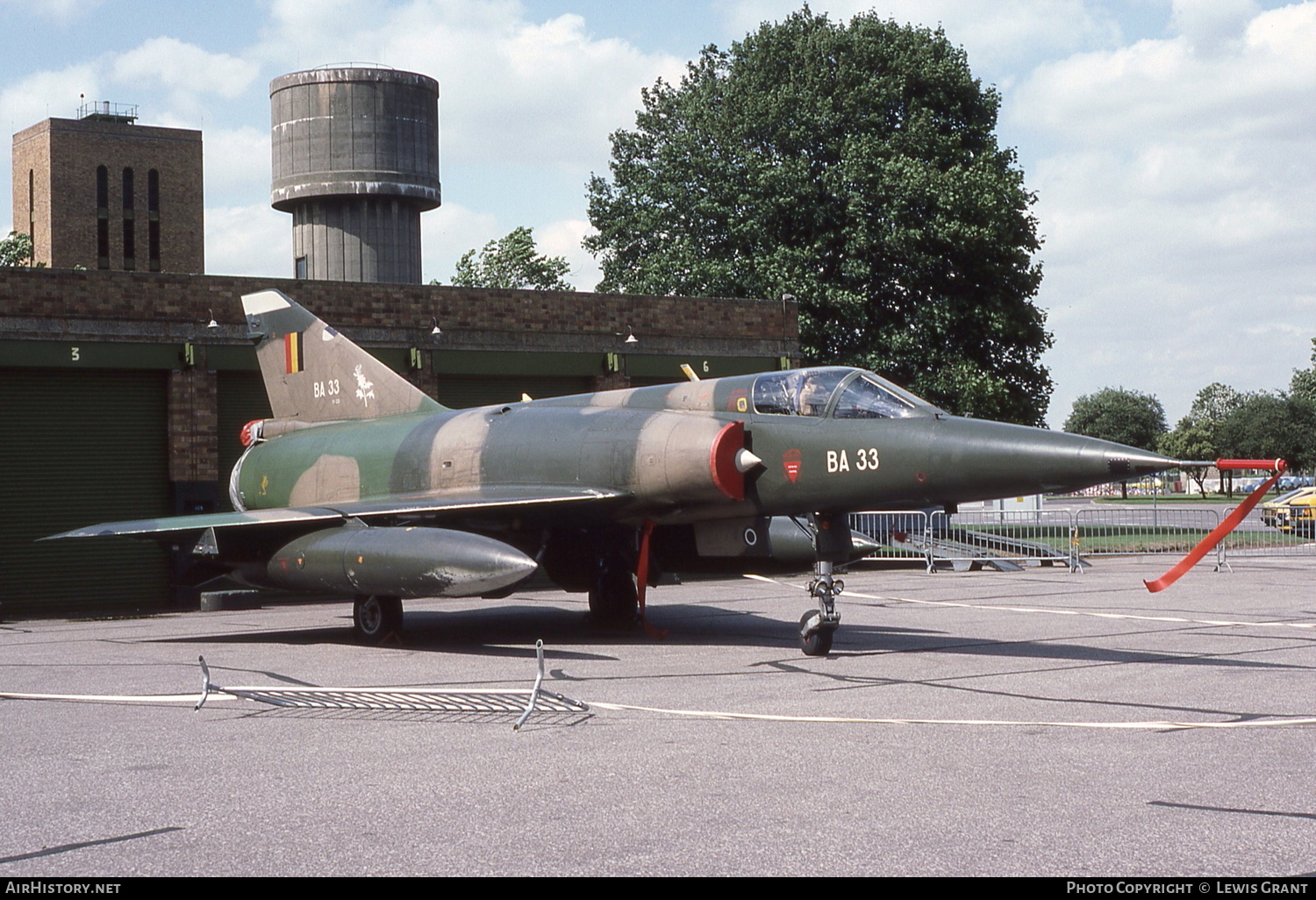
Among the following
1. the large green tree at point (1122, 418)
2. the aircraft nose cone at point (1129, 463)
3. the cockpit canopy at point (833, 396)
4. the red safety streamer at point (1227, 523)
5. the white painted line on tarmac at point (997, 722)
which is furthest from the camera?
the large green tree at point (1122, 418)

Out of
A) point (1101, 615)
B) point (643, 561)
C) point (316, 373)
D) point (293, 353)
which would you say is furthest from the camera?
point (293, 353)

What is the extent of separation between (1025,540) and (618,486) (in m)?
16.8

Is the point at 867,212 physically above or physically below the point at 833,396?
above

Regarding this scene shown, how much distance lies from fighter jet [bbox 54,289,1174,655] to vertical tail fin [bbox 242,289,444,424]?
0.14 metres

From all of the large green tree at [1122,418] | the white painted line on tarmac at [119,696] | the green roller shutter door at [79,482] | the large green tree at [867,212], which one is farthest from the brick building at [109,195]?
the large green tree at [1122,418]

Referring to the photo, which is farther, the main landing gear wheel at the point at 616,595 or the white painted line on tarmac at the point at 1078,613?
the main landing gear wheel at the point at 616,595

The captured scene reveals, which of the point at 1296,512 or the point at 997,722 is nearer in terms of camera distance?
the point at 997,722

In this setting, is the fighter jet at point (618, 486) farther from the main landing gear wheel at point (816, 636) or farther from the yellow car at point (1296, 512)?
the yellow car at point (1296, 512)

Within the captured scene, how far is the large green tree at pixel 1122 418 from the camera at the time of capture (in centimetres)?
12462

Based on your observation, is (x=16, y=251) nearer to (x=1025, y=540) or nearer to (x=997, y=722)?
(x=1025, y=540)

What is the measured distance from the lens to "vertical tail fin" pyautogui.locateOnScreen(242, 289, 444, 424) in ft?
56.9

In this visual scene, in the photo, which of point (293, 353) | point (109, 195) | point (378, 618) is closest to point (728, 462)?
point (378, 618)

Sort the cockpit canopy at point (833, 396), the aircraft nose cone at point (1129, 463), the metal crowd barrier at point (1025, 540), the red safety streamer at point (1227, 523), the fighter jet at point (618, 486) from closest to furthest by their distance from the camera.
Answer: the red safety streamer at point (1227, 523) < the aircraft nose cone at point (1129, 463) < the fighter jet at point (618, 486) < the cockpit canopy at point (833, 396) < the metal crowd barrier at point (1025, 540)

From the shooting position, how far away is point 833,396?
41.5ft
